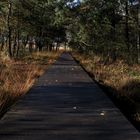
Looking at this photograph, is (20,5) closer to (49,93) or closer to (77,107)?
(49,93)

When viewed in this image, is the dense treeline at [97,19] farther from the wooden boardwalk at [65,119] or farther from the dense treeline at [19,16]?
the wooden boardwalk at [65,119]

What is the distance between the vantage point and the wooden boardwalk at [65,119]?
7976mm

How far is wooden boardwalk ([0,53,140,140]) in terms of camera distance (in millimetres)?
7976

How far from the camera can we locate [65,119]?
9.53 m

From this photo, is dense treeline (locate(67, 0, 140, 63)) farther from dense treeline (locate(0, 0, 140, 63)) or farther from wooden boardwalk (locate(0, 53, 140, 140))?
wooden boardwalk (locate(0, 53, 140, 140))

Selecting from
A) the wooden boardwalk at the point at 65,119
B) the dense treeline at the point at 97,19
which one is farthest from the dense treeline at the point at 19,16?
the wooden boardwalk at the point at 65,119

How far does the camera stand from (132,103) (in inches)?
498

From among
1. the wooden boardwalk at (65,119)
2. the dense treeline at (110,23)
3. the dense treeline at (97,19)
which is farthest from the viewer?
the dense treeline at (97,19)

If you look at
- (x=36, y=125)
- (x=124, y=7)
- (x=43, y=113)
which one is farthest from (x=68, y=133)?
(x=124, y=7)

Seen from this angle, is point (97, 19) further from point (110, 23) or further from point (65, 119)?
point (65, 119)

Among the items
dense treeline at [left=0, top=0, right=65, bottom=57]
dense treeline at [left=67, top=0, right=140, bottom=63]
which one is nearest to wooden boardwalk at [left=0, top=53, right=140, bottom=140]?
dense treeline at [left=67, top=0, right=140, bottom=63]

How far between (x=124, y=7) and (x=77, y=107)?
26652mm

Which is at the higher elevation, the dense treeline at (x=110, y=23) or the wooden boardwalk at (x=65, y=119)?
the dense treeline at (x=110, y=23)

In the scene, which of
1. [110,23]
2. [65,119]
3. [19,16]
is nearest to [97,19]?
[110,23]
